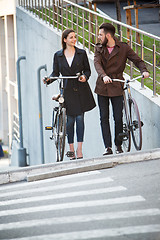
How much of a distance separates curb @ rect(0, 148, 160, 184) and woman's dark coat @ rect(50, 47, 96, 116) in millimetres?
964

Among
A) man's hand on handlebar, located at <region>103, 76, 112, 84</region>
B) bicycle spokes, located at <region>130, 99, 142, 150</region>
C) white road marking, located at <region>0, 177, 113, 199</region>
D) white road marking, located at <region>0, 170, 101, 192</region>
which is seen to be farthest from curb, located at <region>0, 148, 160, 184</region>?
man's hand on handlebar, located at <region>103, 76, 112, 84</region>

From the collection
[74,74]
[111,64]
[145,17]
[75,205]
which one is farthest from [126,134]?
[145,17]

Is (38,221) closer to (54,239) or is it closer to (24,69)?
(54,239)

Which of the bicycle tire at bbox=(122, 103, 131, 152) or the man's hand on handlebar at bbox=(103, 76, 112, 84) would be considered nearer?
the man's hand on handlebar at bbox=(103, 76, 112, 84)

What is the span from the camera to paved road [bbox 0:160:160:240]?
5.24 meters

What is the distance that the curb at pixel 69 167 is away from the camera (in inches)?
308

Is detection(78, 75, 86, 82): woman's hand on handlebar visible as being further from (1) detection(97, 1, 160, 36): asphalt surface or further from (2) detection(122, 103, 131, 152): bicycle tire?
(1) detection(97, 1, 160, 36): asphalt surface

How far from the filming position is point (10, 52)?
2722cm

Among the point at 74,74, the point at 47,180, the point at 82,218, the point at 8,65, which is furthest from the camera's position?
the point at 8,65

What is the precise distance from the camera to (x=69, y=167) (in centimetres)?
→ 813

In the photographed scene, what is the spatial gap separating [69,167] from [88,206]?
2103 mm

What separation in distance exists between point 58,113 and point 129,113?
1.06 m

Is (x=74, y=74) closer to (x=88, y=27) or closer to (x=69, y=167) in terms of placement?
(x=69, y=167)

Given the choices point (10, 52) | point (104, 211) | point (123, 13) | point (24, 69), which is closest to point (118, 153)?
point (104, 211)
